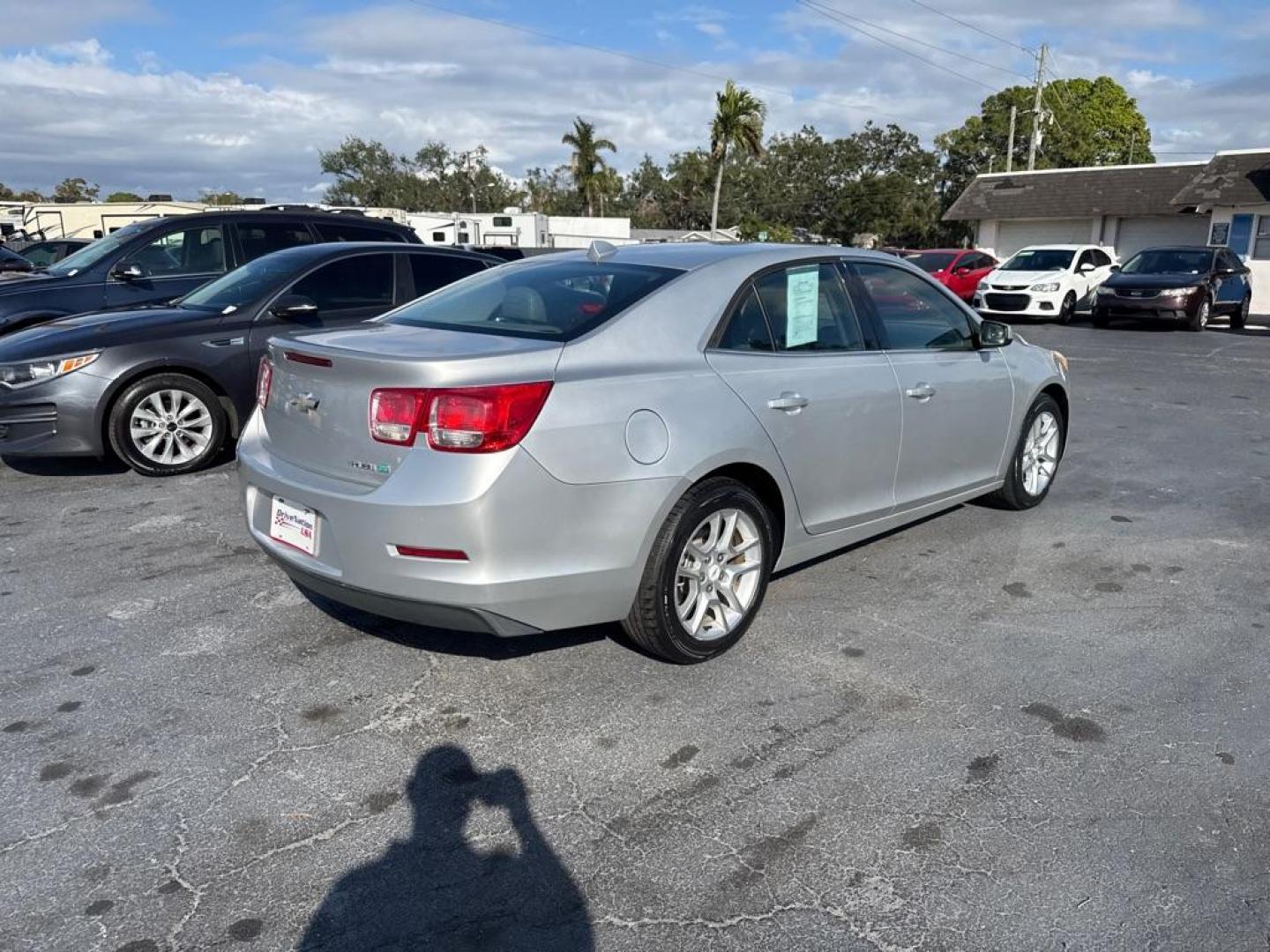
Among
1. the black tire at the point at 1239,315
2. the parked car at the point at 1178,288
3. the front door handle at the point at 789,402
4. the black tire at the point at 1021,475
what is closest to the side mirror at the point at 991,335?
the black tire at the point at 1021,475

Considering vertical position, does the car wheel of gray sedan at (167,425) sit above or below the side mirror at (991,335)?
below

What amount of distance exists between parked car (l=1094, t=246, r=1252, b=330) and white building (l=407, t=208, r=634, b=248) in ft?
46.5

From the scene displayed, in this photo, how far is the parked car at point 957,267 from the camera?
22672 millimetres

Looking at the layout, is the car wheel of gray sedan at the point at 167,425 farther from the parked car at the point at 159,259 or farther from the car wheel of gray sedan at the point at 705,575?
the car wheel of gray sedan at the point at 705,575

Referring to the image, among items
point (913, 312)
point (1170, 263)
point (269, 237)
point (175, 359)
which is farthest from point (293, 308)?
point (1170, 263)

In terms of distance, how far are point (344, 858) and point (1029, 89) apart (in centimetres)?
5974

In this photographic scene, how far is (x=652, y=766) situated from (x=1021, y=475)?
3.67 metres

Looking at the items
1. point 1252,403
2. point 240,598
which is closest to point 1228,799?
point 240,598

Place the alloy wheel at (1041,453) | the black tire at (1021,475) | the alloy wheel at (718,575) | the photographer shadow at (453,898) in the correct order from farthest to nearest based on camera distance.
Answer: the alloy wheel at (1041,453) < the black tire at (1021,475) < the alloy wheel at (718,575) < the photographer shadow at (453,898)

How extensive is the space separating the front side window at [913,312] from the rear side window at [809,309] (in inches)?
9.8

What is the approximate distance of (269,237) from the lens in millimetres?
9125

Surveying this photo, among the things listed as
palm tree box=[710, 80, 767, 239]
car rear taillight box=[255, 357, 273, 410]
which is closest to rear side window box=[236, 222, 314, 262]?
car rear taillight box=[255, 357, 273, 410]

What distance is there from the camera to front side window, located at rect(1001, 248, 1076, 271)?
21.4 metres

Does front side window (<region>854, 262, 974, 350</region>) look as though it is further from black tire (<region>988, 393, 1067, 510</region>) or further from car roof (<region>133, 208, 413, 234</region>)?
car roof (<region>133, 208, 413, 234</region>)
